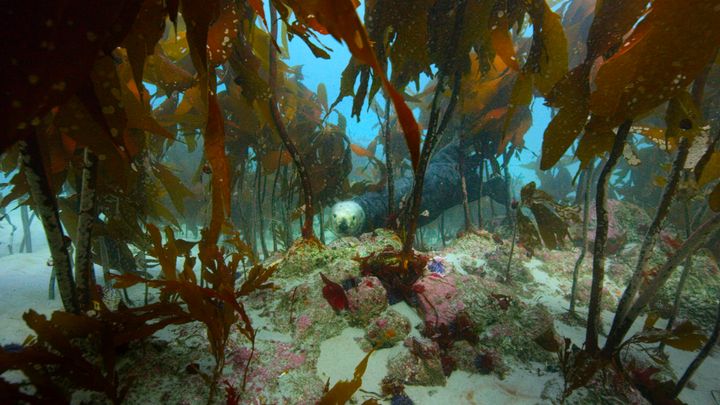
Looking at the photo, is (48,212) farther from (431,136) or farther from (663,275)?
(663,275)

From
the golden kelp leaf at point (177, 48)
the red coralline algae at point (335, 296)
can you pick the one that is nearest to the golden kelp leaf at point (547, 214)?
the red coralline algae at point (335, 296)

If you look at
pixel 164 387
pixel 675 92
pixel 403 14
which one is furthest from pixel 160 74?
pixel 675 92

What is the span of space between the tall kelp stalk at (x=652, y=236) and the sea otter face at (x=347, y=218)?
9.92 ft

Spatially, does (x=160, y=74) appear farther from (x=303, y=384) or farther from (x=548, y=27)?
(x=548, y=27)

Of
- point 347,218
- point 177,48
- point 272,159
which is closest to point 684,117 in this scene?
point 347,218

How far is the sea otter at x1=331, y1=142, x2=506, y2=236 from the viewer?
4.28 m

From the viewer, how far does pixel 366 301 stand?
2.23 meters

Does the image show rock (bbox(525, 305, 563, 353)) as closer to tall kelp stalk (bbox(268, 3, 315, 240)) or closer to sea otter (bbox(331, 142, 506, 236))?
tall kelp stalk (bbox(268, 3, 315, 240))

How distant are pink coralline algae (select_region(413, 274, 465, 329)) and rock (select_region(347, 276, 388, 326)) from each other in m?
0.33

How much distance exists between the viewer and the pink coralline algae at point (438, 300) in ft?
7.33

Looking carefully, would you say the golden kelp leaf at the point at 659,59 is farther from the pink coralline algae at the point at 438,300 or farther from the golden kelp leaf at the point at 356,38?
→ the pink coralline algae at the point at 438,300

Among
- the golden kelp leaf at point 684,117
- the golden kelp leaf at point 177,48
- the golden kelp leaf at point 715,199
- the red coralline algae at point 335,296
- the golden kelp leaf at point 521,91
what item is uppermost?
the golden kelp leaf at point 177,48

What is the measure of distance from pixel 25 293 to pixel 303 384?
11.9 ft

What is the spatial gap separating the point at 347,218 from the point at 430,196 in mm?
2295
